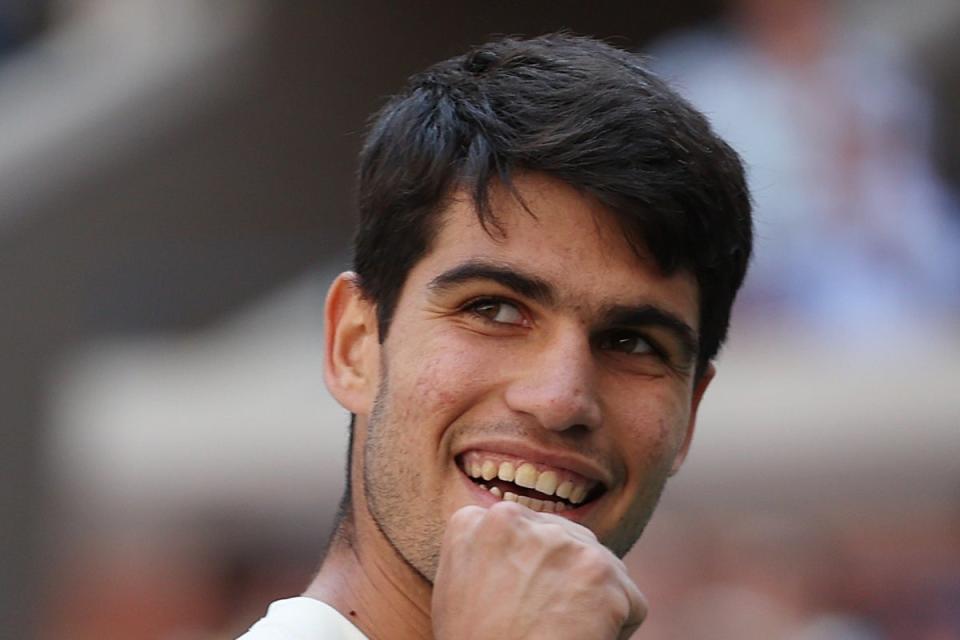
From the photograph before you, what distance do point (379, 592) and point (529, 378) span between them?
1.43 ft

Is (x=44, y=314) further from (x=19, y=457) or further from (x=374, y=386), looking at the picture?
(x=374, y=386)

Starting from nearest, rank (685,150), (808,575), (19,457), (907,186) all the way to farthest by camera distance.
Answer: (685,150) < (808,575) < (907,186) < (19,457)

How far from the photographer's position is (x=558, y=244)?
2.70 meters

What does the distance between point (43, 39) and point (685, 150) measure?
8.88 metres

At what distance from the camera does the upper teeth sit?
8.72ft

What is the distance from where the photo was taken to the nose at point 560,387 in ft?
8.53

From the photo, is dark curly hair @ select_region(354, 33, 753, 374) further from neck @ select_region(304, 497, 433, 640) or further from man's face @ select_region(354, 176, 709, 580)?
neck @ select_region(304, 497, 433, 640)

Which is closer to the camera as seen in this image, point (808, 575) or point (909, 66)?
point (808, 575)

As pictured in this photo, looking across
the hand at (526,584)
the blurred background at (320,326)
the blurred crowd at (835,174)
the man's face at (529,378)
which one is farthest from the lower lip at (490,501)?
the blurred crowd at (835,174)

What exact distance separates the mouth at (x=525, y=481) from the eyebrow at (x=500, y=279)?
0.25m

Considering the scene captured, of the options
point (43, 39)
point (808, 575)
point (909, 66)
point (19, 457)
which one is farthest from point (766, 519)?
point (43, 39)

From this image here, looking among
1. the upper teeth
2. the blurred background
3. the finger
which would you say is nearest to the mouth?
the upper teeth

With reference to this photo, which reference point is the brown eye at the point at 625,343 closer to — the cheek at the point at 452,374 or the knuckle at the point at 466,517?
the cheek at the point at 452,374

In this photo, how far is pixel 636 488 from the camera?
9.13ft
